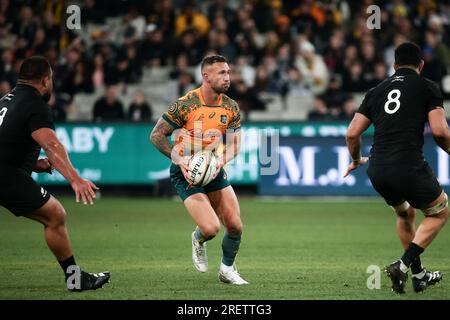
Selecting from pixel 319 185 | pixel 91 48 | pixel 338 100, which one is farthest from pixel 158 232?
pixel 91 48

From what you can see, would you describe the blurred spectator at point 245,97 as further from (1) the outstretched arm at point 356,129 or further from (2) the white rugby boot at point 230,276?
(1) the outstretched arm at point 356,129

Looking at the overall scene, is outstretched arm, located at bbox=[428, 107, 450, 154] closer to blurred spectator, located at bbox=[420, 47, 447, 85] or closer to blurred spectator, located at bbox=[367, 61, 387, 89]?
blurred spectator, located at bbox=[420, 47, 447, 85]

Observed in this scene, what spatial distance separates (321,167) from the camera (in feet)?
70.8

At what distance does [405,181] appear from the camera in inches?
376

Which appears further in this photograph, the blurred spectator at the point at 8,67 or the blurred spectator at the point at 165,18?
→ the blurred spectator at the point at 165,18

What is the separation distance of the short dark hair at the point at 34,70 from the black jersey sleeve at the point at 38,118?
0.97ft

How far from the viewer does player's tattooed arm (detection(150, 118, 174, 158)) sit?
35.1 feet

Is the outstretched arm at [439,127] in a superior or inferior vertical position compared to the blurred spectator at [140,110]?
superior

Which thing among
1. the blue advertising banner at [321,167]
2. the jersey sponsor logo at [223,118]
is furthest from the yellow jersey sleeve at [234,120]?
the blue advertising banner at [321,167]

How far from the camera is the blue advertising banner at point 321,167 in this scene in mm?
21406

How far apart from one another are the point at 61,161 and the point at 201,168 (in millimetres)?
1804

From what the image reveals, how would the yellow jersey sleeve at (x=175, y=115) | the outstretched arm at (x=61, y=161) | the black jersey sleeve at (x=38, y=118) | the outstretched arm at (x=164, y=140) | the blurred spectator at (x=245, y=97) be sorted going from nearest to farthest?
the outstretched arm at (x=61, y=161)
the black jersey sleeve at (x=38, y=118)
the outstretched arm at (x=164, y=140)
the yellow jersey sleeve at (x=175, y=115)
the blurred spectator at (x=245, y=97)

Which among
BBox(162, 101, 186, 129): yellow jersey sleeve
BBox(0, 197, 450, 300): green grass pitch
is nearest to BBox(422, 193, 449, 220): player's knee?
BBox(0, 197, 450, 300): green grass pitch

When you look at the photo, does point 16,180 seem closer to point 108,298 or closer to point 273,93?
point 108,298
